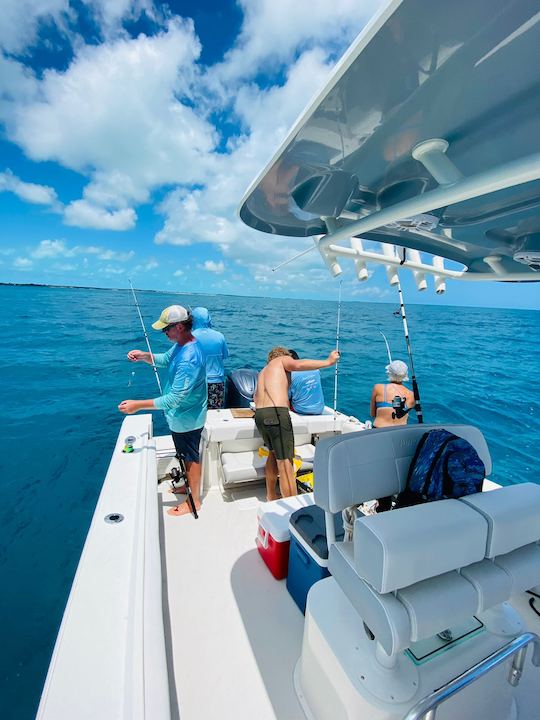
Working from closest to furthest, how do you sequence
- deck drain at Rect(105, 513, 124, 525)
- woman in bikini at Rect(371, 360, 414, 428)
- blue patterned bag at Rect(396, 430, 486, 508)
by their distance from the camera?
blue patterned bag at Rect(396, 430, 486, 508)
deck drain at Rect(105, 513, 124, 525)
woman in bikini at Rect(371, 360, 414, 428)

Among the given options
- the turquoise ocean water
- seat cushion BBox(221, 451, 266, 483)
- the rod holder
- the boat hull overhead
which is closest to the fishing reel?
seat cushion BBox(221, 451, 266, 483)

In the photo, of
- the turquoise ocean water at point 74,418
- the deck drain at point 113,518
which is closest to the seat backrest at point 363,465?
the deck drain at point 113,518

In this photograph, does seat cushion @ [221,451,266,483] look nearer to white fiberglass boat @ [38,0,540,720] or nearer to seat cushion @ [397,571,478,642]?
white fiberglass boat @ [38,0,540,720]

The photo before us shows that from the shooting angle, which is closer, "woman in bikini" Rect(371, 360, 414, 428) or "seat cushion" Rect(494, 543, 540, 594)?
"seat cushion" Rect(494, 543, 540, 594)

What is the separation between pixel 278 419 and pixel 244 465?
565 mm

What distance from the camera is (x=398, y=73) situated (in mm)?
750

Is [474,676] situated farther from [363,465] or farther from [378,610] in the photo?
[363,465]

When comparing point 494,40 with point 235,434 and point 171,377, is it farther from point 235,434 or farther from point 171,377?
point 235,434

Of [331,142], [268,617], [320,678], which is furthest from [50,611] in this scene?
[331,142]

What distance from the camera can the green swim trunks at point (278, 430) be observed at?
2641 millimetres

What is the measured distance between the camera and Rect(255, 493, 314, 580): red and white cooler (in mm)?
1976

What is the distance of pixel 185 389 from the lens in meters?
2.27

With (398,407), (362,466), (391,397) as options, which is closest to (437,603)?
(362,466)

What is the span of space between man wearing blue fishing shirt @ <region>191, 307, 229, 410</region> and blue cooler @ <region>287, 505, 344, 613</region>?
2.46 metres
